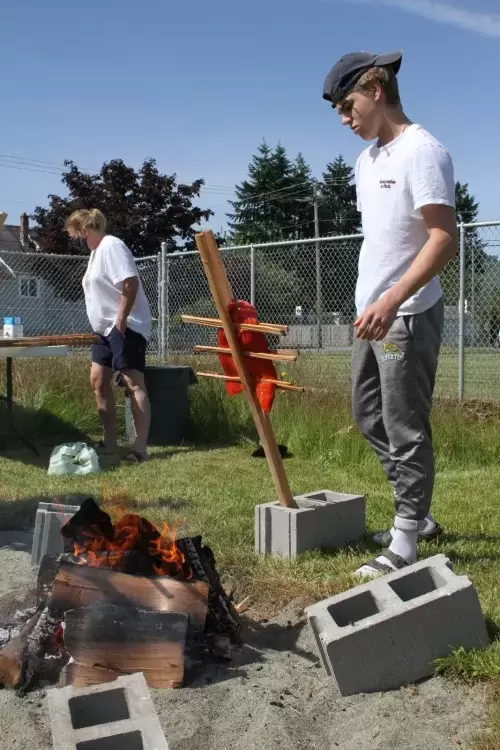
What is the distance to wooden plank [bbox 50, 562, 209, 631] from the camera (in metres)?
2.98

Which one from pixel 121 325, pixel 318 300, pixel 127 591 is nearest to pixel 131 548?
pixel 127 591

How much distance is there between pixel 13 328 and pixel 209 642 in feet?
17.3

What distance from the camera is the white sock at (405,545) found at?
371 cm

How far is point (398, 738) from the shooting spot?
2473 mm

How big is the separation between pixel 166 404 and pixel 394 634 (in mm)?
5586

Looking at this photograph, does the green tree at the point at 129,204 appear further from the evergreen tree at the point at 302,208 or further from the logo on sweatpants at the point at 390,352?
the logo on sweatpants at the point at 390,352

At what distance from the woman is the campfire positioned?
3899mm

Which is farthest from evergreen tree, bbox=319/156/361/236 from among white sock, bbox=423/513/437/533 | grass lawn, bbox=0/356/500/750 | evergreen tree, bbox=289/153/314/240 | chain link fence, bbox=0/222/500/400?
white sock, bbox=423/513/437/533

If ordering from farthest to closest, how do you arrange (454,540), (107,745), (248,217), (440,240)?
1. (248,217)
2. (454,540)
3. (440,240)
4. (107,745)

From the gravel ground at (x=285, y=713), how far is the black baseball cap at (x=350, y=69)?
228 centimetres

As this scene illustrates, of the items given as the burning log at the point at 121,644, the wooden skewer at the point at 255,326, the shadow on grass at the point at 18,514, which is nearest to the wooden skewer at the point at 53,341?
the shadow on grass at the point at 18,514

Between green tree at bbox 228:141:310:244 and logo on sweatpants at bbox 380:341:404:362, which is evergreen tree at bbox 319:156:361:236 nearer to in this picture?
green tree at bbox 228:141:310:244

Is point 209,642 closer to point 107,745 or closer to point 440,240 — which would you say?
point 107,745

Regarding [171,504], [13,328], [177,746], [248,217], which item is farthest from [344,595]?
[248,217]
